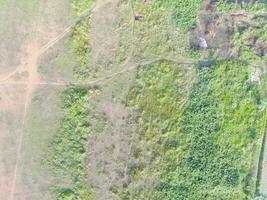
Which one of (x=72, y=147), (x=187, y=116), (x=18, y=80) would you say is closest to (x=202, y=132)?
(x=187, y=116)

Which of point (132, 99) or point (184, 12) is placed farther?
point (184, 12)

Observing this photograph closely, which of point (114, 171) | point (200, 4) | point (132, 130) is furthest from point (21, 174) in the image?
point (200, 4)

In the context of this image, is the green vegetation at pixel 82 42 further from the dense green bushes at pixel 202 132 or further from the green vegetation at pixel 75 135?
the dense green bushes at pixel 202 132

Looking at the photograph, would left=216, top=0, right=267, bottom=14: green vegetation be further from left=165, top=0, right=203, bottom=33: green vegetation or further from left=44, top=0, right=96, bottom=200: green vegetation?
left=44, top=0, right=96, bottom=200: green vegetation

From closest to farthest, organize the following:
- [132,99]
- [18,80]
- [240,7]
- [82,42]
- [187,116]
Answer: [18,80]
[82,42]
[132,99]
[187,116]
[240,7]

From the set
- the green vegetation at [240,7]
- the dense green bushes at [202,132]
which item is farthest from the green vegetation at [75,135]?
the green vegetation at [240,7]

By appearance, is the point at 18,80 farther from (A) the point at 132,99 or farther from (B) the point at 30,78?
(A) the point at 132,99

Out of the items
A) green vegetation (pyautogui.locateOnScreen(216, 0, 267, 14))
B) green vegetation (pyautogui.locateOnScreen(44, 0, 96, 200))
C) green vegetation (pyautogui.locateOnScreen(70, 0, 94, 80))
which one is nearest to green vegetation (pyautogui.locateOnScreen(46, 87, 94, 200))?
green vegetation (pyautogui.locateOnScreen(44, 0, 96, 200))

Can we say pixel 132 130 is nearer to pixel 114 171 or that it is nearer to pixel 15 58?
pixel 114 171
